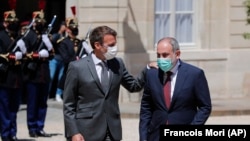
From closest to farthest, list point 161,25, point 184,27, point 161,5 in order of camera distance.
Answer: point 161,5 < point 161,25 < point 184,27

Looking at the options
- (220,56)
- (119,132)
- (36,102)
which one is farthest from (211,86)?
(119,132)

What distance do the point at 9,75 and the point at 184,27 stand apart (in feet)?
24.4

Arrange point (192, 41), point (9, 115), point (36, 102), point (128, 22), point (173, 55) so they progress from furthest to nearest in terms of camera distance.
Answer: point (192, 41) → point (128, 22) → point (36, 102) → point (9, 115) → point (173, 55)

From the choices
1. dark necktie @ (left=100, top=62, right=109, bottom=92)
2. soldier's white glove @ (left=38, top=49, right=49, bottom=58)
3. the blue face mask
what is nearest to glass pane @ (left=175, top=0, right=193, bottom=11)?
soldier's white glove @ (left=38, top=49, right=49, bottom=58)

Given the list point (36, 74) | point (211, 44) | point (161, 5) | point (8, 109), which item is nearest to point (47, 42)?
point (36, 74)

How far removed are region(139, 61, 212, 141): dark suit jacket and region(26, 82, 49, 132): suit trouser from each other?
6.18 metres

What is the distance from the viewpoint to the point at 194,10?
19750mm

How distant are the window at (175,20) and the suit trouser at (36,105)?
5.78 metres

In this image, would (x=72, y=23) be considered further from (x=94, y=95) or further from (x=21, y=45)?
(x=94, y=95)

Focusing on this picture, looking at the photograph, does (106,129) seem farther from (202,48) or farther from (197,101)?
(202,48)

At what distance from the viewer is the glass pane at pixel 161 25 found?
19375mm

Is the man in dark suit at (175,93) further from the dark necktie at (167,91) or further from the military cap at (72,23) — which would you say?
the military cap at (72,23)

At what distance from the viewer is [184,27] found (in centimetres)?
1975

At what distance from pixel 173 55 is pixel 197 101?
0.48 metres
